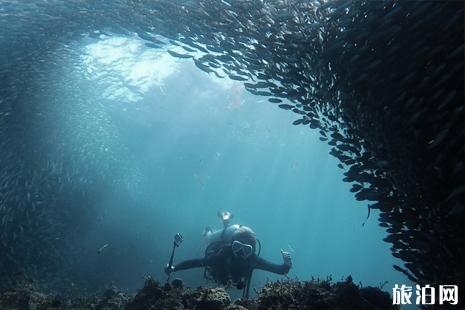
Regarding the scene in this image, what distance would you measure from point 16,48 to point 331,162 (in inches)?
1645

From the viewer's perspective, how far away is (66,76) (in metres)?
18.1

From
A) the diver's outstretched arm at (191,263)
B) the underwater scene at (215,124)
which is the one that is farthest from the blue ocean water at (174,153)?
the diver's outstretched arm at (191,263)

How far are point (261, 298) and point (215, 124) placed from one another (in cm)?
3136

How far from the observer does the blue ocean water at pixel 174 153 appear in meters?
24.7

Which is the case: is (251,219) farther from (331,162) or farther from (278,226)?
(331,162)

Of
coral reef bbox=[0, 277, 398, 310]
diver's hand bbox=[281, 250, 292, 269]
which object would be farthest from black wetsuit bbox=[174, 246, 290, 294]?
coral reef bbox=[0, 277, 398, 310]

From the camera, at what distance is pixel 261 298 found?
721cm

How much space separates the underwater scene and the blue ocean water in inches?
8.9

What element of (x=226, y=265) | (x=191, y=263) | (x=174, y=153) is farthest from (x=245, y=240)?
(x=174, y=153)

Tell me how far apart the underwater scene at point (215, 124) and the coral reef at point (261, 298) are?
0.13 feet

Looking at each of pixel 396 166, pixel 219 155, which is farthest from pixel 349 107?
pixel 219 155

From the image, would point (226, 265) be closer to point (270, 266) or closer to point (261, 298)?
point (270, 266)

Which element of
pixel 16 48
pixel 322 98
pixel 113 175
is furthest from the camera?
pixel 113 175

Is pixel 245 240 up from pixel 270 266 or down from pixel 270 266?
up
